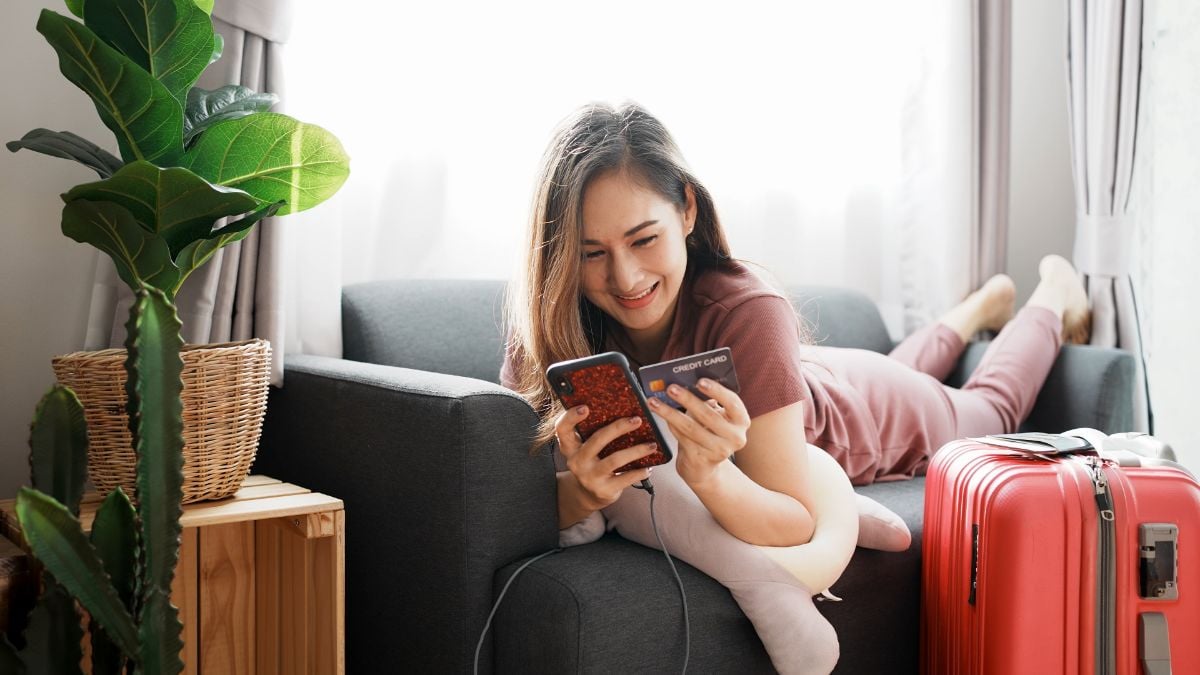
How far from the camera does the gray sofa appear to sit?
1192 millimetres

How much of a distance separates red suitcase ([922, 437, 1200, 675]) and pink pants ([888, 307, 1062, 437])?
827 millimetres

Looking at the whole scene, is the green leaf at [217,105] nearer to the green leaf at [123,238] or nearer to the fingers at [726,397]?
the green leaf at [123,238]

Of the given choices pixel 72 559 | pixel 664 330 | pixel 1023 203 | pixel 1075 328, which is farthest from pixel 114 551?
pixel 1023 203

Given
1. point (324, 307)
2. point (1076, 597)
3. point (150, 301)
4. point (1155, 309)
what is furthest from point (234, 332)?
point (1155, 309)

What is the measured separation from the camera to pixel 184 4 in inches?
50.5

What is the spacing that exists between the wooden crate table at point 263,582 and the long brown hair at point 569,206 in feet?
1.18

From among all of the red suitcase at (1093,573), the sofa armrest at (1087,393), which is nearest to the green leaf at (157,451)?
the red suitcase at (1093,573)

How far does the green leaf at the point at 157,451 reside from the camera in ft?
3.29

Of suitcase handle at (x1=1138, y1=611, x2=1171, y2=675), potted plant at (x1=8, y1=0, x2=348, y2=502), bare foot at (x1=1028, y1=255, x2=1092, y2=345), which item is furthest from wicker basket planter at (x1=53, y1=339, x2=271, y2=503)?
bare foot at (x1=1028, y1=255, x2=1092, y2=345)

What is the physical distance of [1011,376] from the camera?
2.20 metres

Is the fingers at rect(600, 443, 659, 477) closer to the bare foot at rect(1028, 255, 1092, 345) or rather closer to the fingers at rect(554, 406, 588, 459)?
the fingers at rect(554, 406, 588, 459)

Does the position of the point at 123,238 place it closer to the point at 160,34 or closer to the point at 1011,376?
the point at 160,34

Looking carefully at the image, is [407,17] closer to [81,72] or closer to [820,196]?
[81,72]

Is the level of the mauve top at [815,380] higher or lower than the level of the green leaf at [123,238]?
lower
